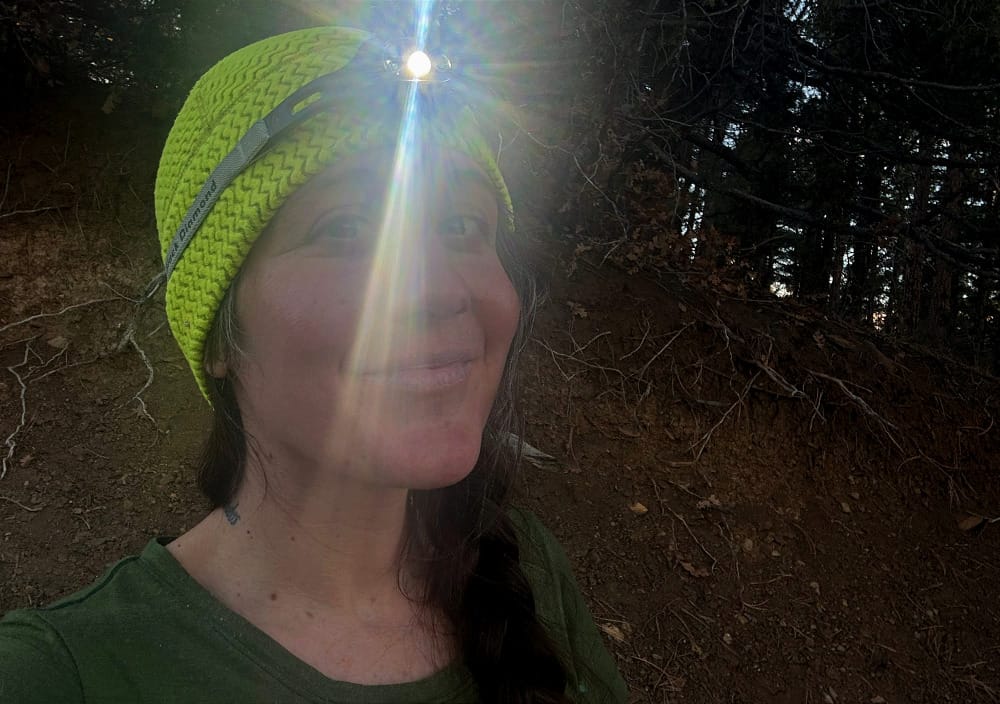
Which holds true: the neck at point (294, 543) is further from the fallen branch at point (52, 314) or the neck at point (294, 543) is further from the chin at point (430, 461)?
the fallen branch at point (52, 314)

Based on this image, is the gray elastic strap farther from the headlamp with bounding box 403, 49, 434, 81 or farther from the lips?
the lips

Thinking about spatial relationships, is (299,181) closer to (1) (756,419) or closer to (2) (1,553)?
(2) (1,553)

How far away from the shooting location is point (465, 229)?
45.0 inches

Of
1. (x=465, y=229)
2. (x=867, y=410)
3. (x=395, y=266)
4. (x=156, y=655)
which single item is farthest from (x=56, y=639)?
(x=867, y=410)

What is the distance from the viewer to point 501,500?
1557 millimetres

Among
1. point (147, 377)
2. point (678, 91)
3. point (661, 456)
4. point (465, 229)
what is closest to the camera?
point (465, 229)

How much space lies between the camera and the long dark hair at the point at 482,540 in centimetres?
121

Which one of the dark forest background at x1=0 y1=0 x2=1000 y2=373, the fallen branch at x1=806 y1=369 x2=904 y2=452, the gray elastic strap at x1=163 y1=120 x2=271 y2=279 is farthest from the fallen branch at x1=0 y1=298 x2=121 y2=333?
the fallen branch at x1=806 y1=369 x2=904 y2=452

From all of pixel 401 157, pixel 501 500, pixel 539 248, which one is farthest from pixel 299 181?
pixel 539 248

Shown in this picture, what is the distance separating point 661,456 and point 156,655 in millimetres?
3197

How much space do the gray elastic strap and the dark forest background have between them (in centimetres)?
32

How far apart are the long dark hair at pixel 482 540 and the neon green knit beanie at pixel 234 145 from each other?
0.07 metres

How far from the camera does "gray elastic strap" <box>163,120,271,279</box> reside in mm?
1028

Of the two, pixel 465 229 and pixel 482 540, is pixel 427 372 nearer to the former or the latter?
pixel 465 229
